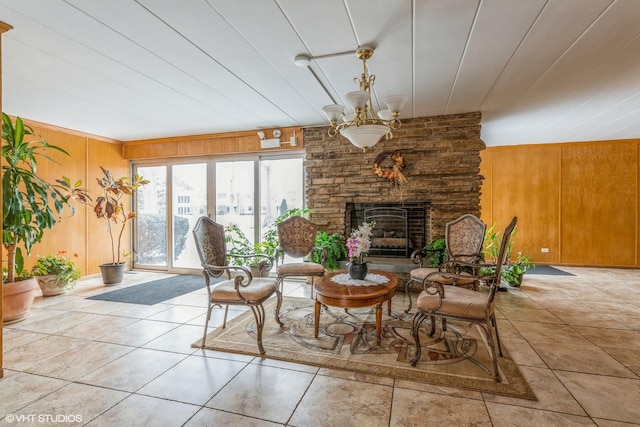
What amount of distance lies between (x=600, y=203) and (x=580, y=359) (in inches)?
212

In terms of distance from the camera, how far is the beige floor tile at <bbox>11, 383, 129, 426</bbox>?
5.84 feet

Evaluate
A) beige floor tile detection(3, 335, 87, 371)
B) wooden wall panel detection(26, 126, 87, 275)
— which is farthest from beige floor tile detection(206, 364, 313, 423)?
wooden wall panel detection(26, 126, 87, 275)

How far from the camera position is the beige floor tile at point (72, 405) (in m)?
1.78

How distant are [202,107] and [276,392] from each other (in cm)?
348

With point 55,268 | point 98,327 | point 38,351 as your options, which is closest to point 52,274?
point 55,268

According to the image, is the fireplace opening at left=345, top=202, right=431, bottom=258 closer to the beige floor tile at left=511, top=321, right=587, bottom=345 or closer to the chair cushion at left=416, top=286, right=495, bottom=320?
the beige floor tile at left=511, top=321, right=587, bottom=345

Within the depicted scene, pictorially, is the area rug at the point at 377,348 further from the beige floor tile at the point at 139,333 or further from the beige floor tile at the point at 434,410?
the beige floor tile at the point at 139,333

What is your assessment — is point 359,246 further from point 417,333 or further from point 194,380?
point 194,380

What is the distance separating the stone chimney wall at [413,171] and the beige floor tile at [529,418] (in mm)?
2838

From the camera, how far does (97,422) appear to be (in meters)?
1.75

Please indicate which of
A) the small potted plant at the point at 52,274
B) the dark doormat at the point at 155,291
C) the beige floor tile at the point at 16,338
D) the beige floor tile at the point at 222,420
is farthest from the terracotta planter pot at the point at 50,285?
the beige floor tile at the point at 222,420

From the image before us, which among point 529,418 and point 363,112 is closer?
point 529,418

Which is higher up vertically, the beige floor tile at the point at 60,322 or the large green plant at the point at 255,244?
the large green plant at the point at 255,244

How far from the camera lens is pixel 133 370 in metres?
2.31
